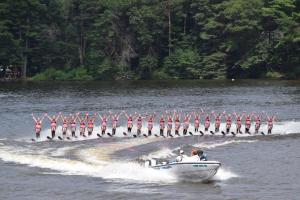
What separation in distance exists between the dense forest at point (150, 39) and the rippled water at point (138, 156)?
3330cm

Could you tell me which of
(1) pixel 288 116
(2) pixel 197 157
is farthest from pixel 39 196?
(1) pixel 288 116

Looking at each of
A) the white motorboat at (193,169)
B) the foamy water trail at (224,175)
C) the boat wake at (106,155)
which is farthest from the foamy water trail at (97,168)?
the foamy water trail at (224,175)

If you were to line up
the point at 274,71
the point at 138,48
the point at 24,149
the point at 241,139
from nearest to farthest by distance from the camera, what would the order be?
1. the point at 24,149
2. the point at 241,139
3. the point at 274,71
4. the point at 138,48

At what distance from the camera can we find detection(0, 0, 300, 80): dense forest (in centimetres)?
11588

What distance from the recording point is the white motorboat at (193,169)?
1491 inches

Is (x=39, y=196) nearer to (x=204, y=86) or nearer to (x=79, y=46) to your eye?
(x=204, y=86)

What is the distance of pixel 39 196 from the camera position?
36.1 m

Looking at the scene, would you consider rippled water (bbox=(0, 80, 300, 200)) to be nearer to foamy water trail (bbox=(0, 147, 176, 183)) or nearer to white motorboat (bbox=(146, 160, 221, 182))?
foamy water trail (bbox=(0, 147, 176, 183))

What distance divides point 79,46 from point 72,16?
5475mm

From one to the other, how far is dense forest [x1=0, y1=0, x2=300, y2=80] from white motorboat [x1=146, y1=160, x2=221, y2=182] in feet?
248

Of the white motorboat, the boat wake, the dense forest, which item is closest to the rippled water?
the boat wake

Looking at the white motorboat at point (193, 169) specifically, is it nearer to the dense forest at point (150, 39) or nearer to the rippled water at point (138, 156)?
the rippled water at point (138, 156)

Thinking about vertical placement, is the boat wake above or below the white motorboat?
below

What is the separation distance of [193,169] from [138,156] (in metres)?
8.61
